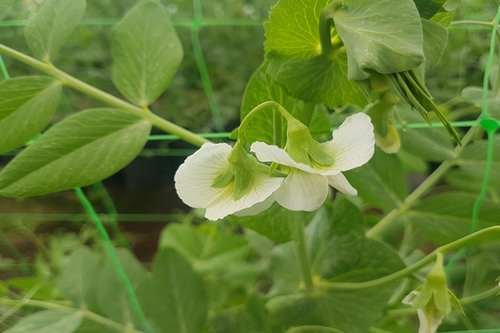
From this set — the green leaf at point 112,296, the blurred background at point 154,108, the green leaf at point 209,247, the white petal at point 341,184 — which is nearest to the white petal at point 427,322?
the white petal at point 341,184

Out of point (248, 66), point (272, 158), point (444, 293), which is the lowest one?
point (248, 66)

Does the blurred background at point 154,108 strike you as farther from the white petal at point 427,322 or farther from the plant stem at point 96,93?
the white petal at point 427,322

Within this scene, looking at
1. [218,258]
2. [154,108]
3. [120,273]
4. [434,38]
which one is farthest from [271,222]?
[154,108]

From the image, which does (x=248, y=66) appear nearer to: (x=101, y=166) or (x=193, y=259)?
(x=193, y=259)

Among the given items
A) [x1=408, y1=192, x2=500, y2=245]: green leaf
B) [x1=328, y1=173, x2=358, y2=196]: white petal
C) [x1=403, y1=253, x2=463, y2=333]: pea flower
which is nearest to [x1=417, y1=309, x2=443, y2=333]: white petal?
[x1=403, y1=253, x2=463, y2=333]: pea flower

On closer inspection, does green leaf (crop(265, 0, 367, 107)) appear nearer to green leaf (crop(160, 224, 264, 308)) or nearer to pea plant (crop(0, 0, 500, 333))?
pea plant (crop(0, 0, 500, 333))

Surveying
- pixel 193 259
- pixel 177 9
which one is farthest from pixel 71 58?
pixel 193 259

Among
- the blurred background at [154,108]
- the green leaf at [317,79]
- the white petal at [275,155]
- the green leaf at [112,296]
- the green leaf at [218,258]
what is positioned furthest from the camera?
the blurred background at [154,108]
